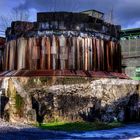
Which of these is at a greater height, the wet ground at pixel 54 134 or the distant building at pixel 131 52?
the distant building at pixel 131 52

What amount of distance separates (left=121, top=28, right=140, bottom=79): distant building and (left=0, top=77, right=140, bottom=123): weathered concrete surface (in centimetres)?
2180

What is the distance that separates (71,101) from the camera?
44.8 ft

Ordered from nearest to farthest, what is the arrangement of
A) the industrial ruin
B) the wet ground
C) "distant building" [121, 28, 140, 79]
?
1. the wet ground
2. the industrial ruin
3. "distant building" [121, 28, 140, 79]

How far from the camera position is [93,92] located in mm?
14133

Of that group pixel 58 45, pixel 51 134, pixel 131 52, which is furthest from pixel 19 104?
pixel 131 52

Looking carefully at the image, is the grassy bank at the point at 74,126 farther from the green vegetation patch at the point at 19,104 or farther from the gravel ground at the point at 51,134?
the green vegetation patch at the point at 19,104

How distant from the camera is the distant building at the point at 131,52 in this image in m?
36.6

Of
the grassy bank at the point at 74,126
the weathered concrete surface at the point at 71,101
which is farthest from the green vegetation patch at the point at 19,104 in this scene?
the grassy bank at the point at 74,126

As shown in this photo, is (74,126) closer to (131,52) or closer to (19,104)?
(19,104)

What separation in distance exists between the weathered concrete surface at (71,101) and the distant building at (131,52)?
2180 cm

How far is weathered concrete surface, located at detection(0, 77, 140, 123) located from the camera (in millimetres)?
12938

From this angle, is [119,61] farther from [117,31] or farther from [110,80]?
[110,80]

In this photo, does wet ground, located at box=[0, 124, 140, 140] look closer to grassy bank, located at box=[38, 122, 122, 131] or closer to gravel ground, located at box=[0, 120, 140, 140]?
gravel ground, located at box=[0, 120, 140, 140]

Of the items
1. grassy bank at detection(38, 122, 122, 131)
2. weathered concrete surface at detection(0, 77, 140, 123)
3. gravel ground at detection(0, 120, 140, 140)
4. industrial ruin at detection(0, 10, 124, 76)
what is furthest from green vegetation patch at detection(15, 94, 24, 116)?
industrial ruin at detection(0, 10, 124, 76)
